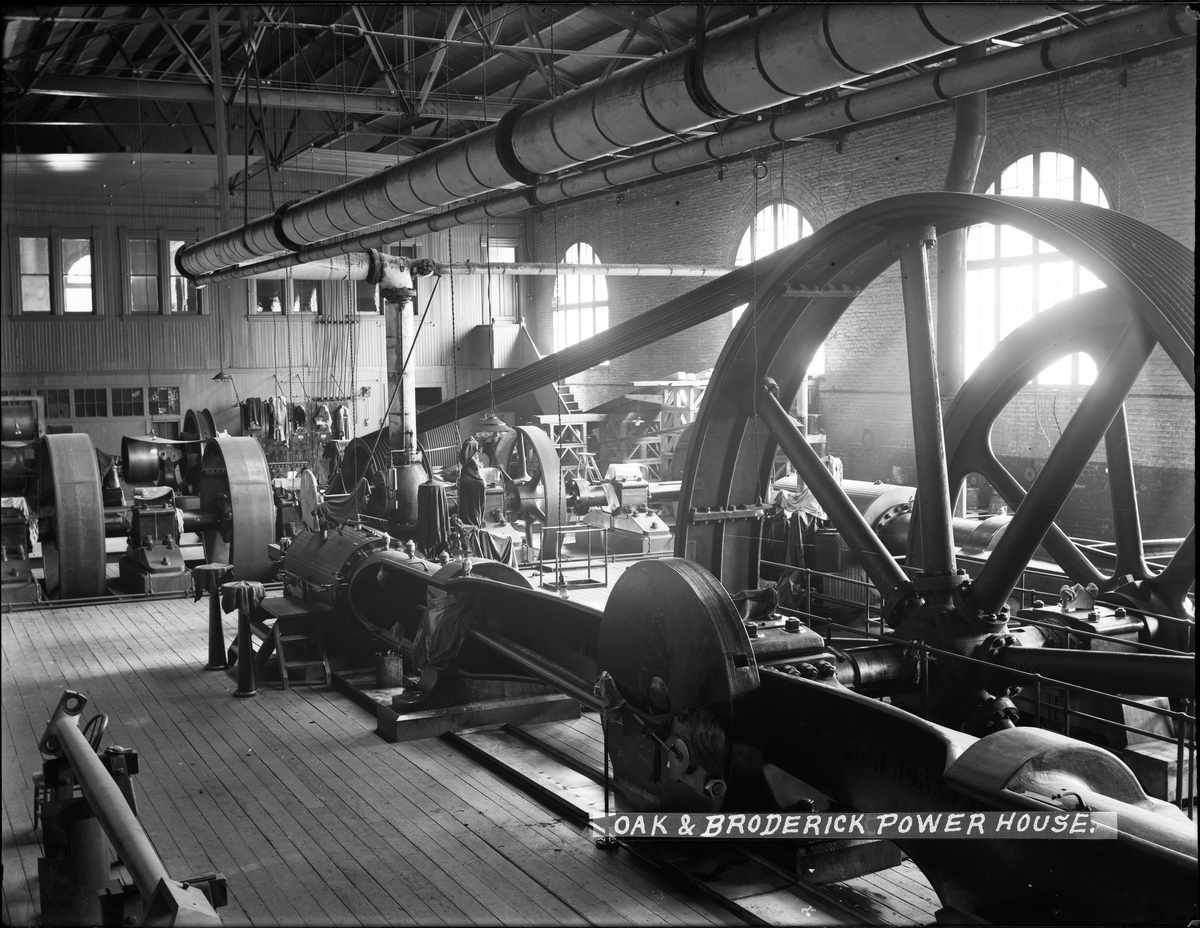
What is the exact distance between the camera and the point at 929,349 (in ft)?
16.4

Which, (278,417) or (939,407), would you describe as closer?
(939,407)

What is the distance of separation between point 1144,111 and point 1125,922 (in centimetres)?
1231

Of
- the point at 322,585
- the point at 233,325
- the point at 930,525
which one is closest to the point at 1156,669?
the point at 930,525

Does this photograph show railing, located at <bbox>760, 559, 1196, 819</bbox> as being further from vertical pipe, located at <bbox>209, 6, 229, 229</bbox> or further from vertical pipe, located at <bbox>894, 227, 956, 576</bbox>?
vertical pipe, located at <bbox>209, 6, 229, 229</bbox>

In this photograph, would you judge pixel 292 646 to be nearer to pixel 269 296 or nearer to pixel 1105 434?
pixel 1105 434

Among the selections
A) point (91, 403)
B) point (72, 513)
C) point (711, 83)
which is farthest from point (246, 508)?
point (91, 403)

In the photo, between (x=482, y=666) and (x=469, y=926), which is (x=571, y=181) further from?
(x=469, y=926)

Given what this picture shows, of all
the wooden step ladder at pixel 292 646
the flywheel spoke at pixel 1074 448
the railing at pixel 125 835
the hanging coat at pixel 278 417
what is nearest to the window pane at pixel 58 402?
the hanging coat at pixel 278 417

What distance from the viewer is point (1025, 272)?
14898 mm

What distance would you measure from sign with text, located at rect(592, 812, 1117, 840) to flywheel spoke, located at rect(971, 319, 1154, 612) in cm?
136

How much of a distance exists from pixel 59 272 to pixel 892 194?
1520cm

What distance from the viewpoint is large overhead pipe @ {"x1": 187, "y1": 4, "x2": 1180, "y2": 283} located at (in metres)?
6.58

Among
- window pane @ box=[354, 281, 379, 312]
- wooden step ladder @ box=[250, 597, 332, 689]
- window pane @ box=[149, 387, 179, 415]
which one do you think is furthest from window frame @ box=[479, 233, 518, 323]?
wooden step ladder @ box=[250, 597, 332, 689]

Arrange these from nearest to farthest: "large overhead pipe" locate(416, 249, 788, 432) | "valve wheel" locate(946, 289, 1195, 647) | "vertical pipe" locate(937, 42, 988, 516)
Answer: "valve wheel" locate(946, 289, 1195, 647) → "large overhead pipe" locate(416, 249, 788, 432) → "vertical pipe" locate(937, 42, 988, 516)
